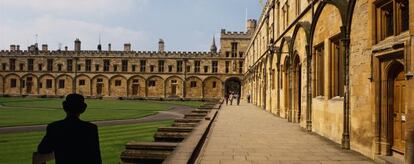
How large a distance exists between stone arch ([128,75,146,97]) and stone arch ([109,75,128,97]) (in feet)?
2.39

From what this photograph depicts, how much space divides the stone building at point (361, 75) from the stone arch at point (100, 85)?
51.6m

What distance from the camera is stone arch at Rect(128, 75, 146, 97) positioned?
200 feet

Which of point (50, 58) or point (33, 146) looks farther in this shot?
point (50, 58)

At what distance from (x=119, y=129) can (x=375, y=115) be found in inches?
440

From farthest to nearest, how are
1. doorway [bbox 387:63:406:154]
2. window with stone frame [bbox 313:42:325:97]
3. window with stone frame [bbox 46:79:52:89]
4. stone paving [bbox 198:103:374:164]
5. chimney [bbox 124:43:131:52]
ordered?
1. chimney [bbox 124:43:131:52]
2. window with stone frame [bbox 46:79:52:89]
3. window with stone frame [bbox 313:42:325:97]
4. stone paving [bbox 198:103:374:164]
5. doorway [bbox 387:63:406:154]

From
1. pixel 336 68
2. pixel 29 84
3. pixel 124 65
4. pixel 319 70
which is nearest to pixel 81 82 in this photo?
pixel 124 65

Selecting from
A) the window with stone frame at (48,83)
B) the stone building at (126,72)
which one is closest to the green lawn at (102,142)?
the stone building at (126,72)

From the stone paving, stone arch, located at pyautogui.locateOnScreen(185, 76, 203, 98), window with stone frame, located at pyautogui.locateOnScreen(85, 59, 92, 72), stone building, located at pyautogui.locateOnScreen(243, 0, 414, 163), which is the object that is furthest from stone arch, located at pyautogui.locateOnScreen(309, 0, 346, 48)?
window with stone frame, located at pyautogui.locateOnScreen(85, 59, 92, 72)

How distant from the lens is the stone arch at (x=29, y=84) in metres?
61.7

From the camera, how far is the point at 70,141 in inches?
131

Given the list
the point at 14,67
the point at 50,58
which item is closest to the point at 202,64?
the point at 50,58

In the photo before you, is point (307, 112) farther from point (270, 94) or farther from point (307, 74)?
point (270, 94)

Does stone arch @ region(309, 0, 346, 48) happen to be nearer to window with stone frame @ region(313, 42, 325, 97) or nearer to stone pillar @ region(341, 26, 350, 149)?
stone pillar @ region(341, 26, 350, 149)

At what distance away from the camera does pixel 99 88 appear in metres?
61.6
